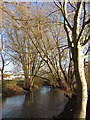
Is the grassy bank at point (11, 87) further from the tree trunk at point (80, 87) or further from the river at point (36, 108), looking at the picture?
the tree trunk at point (80, 87)

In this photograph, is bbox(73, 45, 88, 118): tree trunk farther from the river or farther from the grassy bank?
the grassy bank

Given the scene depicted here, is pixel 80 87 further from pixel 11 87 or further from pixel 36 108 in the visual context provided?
pixel 11 87

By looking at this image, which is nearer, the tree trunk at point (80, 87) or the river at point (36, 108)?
the tree trunk at point (80, 87)

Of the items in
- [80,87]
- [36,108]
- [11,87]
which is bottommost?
[36,108]

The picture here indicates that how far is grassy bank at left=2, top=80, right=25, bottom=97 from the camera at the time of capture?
35.9ft

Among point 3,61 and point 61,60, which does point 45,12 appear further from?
point 3,61

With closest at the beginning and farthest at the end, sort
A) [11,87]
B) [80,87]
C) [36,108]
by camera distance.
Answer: [80,87] < [36,108] < [11,87]

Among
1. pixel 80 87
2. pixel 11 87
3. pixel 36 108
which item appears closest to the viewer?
pixel 80 87

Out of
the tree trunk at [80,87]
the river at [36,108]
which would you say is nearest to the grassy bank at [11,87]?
the river at [36,108]

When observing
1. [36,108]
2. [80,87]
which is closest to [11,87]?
[36,108]

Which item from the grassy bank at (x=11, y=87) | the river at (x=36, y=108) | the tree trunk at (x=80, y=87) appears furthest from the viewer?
the grassy bank at (x=11, y=87)

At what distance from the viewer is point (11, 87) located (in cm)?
1197

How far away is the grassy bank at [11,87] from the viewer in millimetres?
10951

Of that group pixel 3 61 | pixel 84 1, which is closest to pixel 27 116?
pixel 84 1
